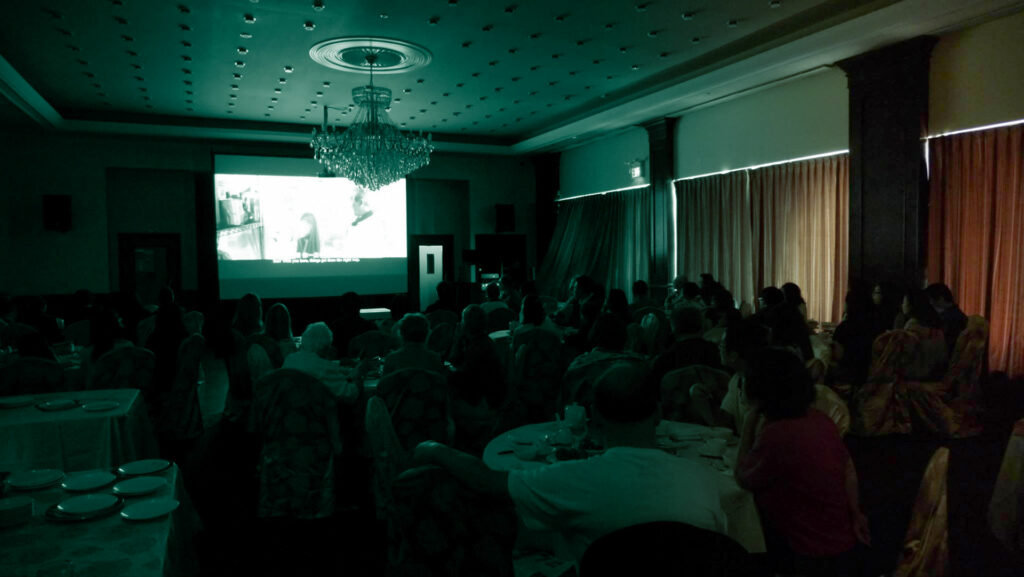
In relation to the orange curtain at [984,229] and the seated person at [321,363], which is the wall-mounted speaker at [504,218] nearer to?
the orange curtain at [984,229]

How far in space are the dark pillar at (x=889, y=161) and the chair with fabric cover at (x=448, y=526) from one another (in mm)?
7011

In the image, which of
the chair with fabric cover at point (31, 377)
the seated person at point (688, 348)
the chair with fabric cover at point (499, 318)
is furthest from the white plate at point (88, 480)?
the chair with fabric cover at point (499, 318)

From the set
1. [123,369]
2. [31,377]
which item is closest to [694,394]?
[123,369]

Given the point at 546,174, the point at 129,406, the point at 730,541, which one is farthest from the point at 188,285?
the point at 730,541

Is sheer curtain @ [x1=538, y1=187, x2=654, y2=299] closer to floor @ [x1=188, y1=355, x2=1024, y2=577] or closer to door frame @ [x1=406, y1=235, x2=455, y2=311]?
door frame @ [x1=406, y1=235, x2=455, y2=311]

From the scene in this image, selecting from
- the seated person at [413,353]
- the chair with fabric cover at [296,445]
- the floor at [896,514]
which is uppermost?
the seated person at [413,353]

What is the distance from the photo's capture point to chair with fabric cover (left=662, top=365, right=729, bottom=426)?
11.5ft

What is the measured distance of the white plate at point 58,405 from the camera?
379cm

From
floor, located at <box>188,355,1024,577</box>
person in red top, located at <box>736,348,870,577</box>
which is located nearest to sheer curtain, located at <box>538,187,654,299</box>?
floor, located at <box>188,355,1024,577</box>

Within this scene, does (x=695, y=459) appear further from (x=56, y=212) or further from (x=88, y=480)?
(x=56, y=212)

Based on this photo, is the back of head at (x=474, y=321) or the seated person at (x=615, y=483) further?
the back of head at (x=474, y=321)

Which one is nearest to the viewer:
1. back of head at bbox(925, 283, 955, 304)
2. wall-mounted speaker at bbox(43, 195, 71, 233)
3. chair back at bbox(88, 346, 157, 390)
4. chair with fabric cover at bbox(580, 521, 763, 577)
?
chair with fabric cover at bbox(580, 521, 763, 577)

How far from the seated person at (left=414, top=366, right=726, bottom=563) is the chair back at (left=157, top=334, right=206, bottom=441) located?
13.7 ft

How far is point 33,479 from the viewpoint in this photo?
248 cm
